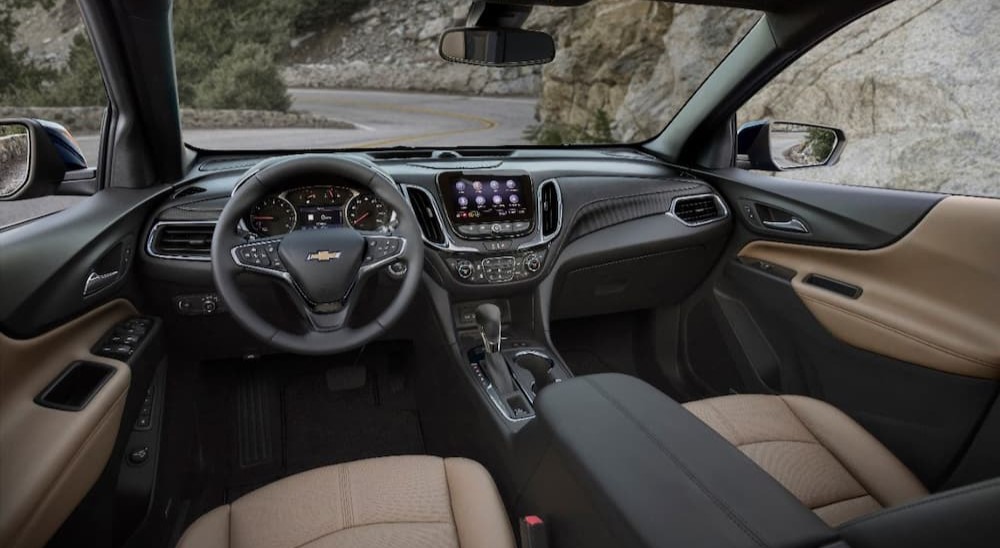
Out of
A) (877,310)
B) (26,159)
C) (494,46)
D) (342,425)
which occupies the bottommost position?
(342,425)

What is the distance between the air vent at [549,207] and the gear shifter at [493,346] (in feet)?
1.23

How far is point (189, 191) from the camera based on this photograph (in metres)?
2.24

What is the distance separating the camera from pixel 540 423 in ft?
4.11

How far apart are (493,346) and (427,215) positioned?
563 mm

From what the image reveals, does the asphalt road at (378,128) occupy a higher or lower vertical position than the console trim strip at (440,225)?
higher

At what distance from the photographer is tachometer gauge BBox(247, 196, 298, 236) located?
1990 mm

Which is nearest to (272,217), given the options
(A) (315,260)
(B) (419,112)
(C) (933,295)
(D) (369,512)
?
(A) (315,260)

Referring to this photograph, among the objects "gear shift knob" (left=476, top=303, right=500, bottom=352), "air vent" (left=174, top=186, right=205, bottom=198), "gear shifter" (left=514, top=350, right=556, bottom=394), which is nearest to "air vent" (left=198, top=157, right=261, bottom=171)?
"air vent" (left=174, top=186, right=205, bottom=198)

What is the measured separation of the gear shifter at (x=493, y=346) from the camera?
7.52 feet

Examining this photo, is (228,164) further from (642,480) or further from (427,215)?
(642,480)

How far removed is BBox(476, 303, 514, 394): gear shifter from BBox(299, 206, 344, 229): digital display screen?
72 centimetres

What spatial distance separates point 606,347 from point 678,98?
21.7ft

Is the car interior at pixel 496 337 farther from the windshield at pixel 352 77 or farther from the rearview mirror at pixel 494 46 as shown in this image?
the windshield at pixel 352 77

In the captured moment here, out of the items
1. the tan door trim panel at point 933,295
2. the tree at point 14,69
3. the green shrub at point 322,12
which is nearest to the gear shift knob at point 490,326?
→ the tan door trim panel at point 933,295
